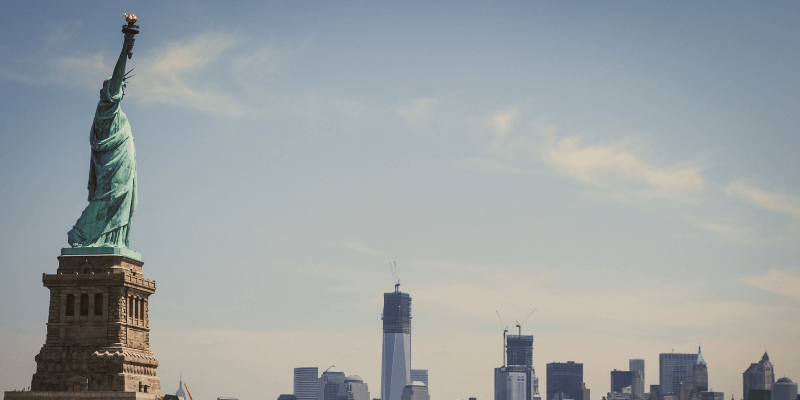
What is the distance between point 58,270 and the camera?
386 feet

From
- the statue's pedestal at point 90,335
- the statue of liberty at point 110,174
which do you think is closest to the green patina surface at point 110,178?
the statue of liberty at point 110,174

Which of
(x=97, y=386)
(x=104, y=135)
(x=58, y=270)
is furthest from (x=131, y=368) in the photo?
(x=104, y=135)

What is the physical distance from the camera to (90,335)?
11612 cm

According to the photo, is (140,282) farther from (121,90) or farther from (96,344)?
(121,90)

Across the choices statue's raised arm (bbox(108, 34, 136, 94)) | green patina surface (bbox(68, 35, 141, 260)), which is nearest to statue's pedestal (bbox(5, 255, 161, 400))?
green patina surface (bbox(68, 35, 141, 260))

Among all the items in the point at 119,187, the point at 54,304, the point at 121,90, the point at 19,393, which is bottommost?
the point at 19,393

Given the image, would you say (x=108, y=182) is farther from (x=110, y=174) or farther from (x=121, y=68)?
(x=121, y=68)

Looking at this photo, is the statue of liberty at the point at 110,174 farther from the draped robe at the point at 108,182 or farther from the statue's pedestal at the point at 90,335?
the statue's pedestal at the point at 90,335

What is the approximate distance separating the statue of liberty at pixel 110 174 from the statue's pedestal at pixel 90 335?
236 centimetres

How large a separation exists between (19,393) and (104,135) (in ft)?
76.5

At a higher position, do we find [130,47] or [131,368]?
[130,47]

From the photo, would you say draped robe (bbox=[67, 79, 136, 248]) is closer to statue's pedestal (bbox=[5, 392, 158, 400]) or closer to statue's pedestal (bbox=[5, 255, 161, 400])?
statue's pedestal (bbox=[5, 255, 161, 400])

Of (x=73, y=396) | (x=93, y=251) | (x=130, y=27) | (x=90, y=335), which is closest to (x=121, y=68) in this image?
(x=130, y=27)

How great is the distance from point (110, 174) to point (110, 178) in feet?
1.17
